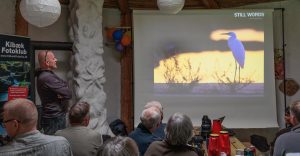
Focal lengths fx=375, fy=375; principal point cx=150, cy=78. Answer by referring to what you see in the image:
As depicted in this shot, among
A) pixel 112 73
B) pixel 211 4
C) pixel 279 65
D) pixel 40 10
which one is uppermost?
pixel 211 4

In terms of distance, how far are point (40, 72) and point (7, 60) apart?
1.15ft

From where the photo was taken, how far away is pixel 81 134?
2.59m

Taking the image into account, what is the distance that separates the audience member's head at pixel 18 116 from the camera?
5.92 feet

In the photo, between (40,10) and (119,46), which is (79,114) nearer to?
(40,10)

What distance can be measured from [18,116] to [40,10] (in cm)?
175

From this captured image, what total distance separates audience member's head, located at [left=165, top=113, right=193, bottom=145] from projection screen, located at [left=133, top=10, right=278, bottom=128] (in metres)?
3.44

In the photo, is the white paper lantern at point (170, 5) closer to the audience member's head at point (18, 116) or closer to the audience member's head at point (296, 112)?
the audience member's head at point (296, 112)

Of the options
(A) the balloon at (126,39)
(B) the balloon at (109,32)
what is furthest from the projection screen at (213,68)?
(B) the balloon at (109,32)

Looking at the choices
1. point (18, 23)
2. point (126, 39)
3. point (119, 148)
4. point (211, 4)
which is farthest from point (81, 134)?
point (211, 4)

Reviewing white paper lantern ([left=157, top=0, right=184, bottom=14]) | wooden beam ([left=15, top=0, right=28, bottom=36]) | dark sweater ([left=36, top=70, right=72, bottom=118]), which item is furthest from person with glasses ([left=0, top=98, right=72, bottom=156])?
wooden beam ([left=15, top=0, right=28, bottom=36])

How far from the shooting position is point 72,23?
5273mm

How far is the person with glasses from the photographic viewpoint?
1807 mm

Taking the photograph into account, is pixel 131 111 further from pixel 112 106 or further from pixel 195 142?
pixel 195 142

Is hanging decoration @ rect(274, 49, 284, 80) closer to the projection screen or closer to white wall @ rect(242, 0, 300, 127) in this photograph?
white wall @ rect(242, 0, 300, 127)
